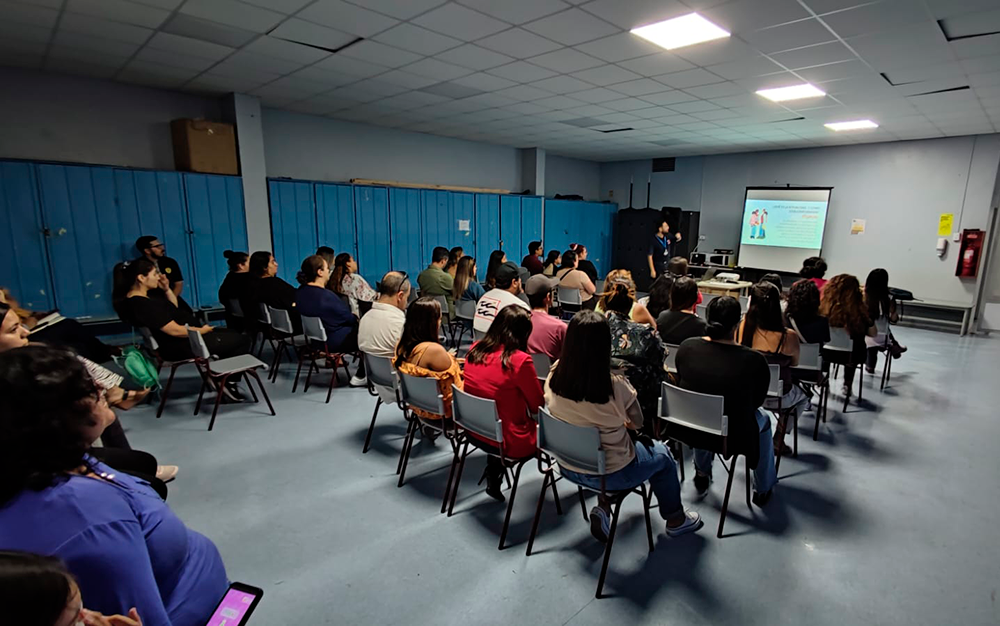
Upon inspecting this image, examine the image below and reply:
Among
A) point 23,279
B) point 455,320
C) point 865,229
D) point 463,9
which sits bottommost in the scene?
point 455,320

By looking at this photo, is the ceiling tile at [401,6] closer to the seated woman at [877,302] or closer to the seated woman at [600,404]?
the seated woman at [600,404]

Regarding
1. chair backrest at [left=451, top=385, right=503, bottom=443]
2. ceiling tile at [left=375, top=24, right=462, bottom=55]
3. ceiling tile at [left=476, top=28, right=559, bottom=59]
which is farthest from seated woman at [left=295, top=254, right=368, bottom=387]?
ceiling tile at [left=476, top=28, right=559, bottom=59]

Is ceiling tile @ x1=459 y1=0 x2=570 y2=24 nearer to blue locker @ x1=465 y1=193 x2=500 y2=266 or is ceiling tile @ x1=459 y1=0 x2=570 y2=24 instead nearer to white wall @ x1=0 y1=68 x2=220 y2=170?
white wall @ x1=0 y1=68 x2=220 y2=170

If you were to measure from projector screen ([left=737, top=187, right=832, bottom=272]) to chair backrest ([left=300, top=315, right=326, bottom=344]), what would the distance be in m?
8.61

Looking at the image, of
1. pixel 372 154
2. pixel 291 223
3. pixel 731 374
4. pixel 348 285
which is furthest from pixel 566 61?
pixel 372 154

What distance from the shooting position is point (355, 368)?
5.27 metres

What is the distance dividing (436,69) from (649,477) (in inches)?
162

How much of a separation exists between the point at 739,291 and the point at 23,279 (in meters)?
9.57

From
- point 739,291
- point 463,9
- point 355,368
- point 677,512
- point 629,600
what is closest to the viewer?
point 629,600

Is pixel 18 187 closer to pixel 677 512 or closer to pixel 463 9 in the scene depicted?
Answer: pixel 463 9

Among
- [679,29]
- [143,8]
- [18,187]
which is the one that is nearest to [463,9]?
[679,29]

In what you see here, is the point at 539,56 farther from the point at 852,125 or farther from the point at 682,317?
the point at 852,125

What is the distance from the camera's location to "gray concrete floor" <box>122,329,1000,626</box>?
200cm

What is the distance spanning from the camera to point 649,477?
2.22 meters
